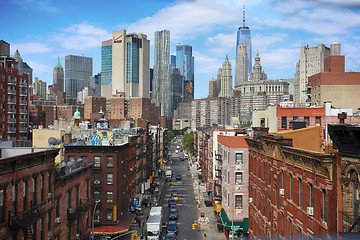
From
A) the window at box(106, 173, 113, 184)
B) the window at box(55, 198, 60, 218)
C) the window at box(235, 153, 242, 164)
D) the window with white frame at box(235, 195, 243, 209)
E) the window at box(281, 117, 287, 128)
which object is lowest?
the window with white frame at box(235, 195, 243, 209)

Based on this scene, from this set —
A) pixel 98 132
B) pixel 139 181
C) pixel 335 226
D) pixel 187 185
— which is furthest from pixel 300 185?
pixel 187 185

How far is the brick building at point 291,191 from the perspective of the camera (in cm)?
1877

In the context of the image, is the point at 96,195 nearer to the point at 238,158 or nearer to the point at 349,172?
the point at 238,158

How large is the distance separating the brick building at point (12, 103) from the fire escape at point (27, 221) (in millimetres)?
66285

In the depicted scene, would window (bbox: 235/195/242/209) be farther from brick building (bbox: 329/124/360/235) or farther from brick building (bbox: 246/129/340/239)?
brick building (bbox: 329/124/360/235)

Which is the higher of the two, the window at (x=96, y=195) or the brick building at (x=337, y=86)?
the brick building at (x=337, y=86)

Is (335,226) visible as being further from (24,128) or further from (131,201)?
(24,128)

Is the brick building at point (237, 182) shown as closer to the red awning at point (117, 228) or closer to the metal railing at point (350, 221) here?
the red awning at point (117, 228)

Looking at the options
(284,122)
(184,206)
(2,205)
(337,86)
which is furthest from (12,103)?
(2,205)

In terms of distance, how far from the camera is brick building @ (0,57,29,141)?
84.9m

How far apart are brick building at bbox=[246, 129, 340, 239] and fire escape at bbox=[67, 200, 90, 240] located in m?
15.6

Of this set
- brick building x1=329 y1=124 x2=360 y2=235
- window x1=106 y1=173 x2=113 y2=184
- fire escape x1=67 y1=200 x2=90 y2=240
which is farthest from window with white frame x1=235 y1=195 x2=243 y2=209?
brick building x1=329 y1=124 x2=360 y2=235

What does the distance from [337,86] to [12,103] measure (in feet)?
230

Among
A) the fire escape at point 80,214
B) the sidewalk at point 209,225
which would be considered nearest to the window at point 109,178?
the sidewalk at point 209,225
